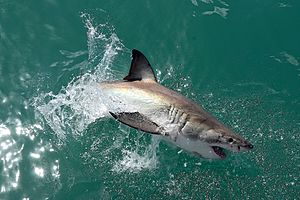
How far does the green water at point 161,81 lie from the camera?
17.9 ft

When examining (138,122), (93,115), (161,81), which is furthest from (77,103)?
(138,122)

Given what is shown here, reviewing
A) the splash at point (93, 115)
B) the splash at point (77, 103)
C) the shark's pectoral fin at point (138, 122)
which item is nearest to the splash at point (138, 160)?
the splash at point (93, 115)

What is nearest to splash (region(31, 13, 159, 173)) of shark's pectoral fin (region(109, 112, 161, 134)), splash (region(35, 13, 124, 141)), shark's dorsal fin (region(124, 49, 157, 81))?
splash (region(35, 13, 124, 141))

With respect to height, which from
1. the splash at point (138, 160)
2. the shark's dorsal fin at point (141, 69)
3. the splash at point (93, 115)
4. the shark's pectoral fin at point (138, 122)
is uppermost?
the shark's dorsal fin at point (141, 69)

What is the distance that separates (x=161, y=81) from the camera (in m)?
6.57

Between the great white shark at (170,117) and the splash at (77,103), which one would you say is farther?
the splash at (77,103)

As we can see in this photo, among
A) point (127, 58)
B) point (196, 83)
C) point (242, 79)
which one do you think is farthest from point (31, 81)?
point (242, 79)

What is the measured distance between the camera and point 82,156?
219 inches

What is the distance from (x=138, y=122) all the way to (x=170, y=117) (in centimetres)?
37

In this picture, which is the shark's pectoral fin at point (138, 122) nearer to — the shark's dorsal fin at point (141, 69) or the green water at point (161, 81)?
the shark's dorsal fin at point (141, 69)

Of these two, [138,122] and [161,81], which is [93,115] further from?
[138,122]

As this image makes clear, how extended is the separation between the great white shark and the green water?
2.22 ft

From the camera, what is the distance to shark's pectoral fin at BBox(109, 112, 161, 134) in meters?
4.66

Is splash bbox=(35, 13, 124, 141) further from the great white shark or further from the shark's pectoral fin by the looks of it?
the shark's pectoral fin
